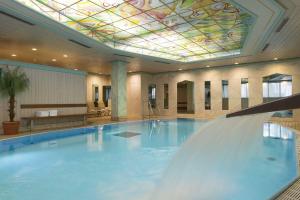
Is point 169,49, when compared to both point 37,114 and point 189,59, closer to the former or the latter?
point 189,59

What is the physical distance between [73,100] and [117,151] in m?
5.53

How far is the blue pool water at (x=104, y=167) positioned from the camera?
3113mm

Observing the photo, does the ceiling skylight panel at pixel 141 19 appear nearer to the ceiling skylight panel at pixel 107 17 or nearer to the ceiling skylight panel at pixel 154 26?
the ceiling skylight panel at pixel 154 26

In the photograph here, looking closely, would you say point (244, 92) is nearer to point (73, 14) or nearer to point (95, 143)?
point (95, 143)

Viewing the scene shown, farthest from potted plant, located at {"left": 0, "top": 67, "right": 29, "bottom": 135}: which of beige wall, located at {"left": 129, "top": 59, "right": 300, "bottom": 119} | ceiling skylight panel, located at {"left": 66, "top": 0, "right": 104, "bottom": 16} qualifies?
beige wall, located at {"left": 129, "top": 59, "right": 300, "bottom": 119}

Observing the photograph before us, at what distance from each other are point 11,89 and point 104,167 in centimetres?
537

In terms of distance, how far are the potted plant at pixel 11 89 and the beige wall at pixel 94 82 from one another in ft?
29.2

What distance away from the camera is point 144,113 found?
16.6 meters

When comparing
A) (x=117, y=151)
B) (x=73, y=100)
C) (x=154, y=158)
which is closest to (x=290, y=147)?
(x=154, y=158)

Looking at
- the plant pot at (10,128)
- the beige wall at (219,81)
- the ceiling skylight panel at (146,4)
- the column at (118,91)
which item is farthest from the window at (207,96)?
the plant pot at (10,128)

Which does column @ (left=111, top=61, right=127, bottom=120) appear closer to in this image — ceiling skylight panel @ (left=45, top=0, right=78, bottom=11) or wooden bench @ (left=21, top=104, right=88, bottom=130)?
wooden bench @ (left=21, top=104, right=88, bottom=130)

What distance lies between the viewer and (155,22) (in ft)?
23.7

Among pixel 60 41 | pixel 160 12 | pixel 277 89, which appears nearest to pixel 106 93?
pixel 60 41

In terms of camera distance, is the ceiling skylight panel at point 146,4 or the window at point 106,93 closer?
the ceiling skylight panel at point 146,4
